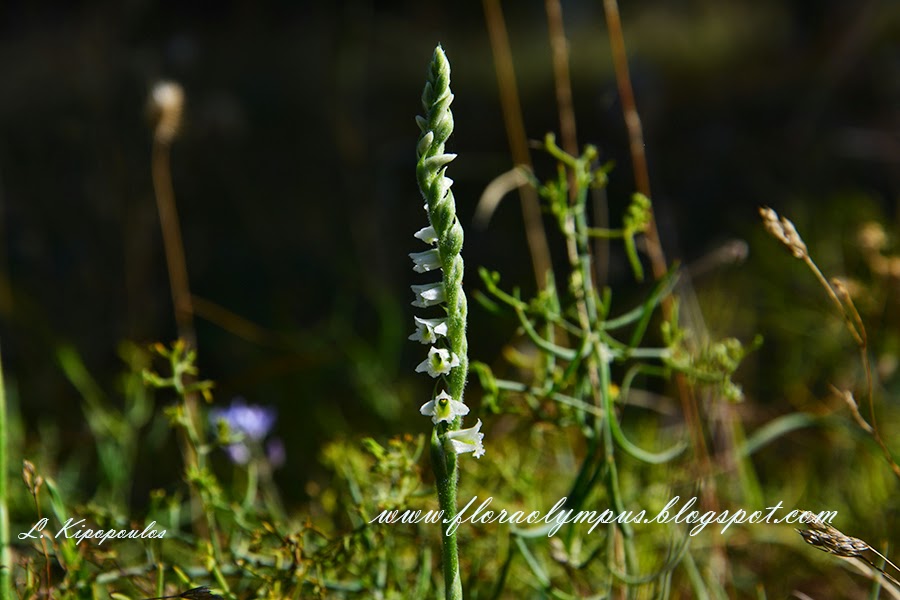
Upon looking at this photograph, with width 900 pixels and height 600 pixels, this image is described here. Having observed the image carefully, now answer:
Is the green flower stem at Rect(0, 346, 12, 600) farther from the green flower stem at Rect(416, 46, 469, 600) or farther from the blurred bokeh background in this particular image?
the blurred bokeh background

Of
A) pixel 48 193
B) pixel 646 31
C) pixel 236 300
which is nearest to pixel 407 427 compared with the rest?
pixel 236 300

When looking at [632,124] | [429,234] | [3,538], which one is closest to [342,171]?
[632,124]

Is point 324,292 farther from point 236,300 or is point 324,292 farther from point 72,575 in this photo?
point 72,575

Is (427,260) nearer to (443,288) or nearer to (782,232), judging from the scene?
(443,288)

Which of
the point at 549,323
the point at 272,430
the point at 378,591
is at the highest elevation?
the point at 549,323

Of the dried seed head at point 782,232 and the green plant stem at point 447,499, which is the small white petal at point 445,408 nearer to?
the green plant stem at point 447,499
